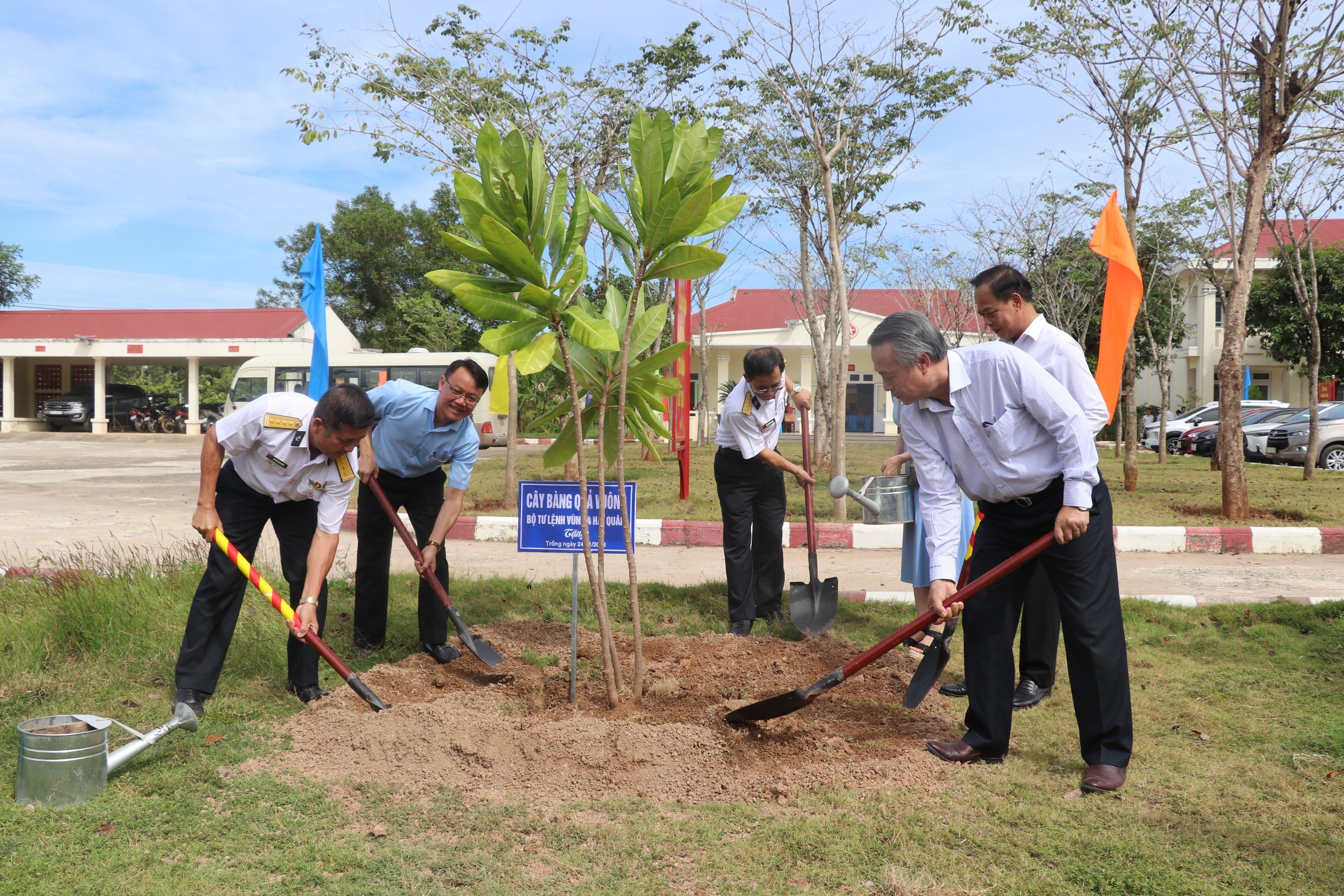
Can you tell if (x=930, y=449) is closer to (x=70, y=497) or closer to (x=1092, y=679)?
(x=1092, y=679)

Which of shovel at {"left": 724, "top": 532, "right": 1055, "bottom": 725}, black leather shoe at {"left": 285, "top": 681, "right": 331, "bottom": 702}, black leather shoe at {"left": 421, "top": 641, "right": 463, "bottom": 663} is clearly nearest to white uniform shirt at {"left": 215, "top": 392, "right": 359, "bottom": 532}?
black leather shoe at {"left": 285, "top": 681, "right": 331, "bottom": 702}

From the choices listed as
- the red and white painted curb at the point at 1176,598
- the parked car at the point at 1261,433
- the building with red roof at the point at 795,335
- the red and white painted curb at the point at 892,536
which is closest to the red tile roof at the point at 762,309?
the building with red roof at the point at 795,335

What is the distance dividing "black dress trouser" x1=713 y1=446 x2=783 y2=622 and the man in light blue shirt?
142 centimetres

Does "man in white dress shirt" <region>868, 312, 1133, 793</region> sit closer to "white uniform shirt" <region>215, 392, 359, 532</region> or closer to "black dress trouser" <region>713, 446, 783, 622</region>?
"black dress trouser" <region>713, 446, 783, 622</region>

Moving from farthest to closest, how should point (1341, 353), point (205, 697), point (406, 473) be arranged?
1. point (1341, 353)
2. point (406, 473)
3. point (205, 697)

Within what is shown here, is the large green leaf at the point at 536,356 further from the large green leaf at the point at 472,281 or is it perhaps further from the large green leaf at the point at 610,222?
the large green leaf at the point at 610,222

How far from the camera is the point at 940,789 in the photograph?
3070 mm

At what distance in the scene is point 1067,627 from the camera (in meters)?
3.19

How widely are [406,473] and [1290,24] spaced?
823 cm

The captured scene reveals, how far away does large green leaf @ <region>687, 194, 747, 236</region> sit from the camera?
3.42 meters

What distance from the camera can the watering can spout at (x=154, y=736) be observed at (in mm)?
3123

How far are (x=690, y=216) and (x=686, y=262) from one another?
0.17m

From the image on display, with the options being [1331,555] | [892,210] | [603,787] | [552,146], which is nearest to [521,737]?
[603,787]

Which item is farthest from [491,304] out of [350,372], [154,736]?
[350,372]
